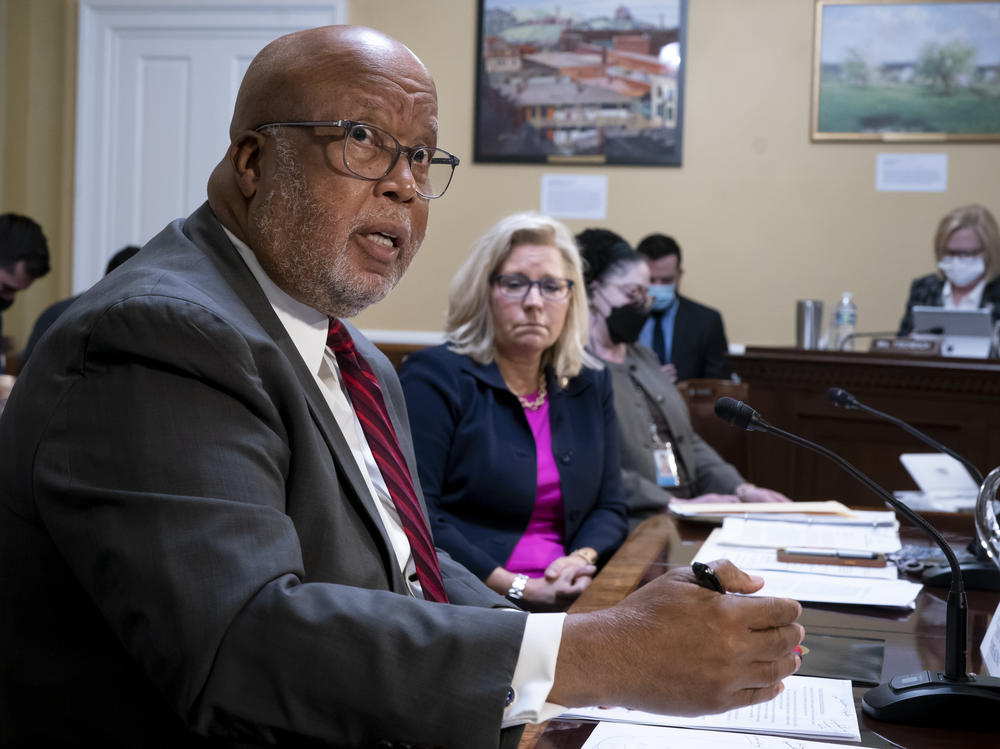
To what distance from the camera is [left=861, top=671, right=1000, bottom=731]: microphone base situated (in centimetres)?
113

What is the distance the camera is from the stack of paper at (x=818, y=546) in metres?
1.67

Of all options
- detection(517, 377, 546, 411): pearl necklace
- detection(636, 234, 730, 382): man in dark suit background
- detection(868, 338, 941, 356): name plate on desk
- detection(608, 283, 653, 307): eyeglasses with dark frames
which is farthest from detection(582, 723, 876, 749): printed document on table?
detection(636, 234, 730, 382): man in dark suit background

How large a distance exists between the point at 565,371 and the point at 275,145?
151 cm

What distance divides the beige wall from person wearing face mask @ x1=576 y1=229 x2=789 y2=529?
2.57 m

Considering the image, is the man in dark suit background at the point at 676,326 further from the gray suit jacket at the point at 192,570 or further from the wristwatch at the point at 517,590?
the gray suit jacket at the point at 192,570

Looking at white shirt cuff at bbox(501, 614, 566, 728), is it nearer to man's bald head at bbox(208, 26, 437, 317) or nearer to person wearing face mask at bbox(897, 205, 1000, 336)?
man's bald head at bbox(208, 26, 437, 317)

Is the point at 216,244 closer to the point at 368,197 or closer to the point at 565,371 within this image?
the point at 368,197

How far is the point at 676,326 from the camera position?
5.54 metres

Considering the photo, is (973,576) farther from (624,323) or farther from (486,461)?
(624,323)

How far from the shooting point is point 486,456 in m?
2.42

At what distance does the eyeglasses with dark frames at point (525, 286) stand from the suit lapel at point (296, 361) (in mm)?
1454

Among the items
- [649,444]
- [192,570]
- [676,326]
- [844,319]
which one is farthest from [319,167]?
[676,326]

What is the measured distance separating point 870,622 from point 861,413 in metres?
2.53

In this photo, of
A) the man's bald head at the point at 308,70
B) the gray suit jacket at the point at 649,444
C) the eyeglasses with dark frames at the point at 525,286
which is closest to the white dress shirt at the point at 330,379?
the man's bald head at the point at 308,70
